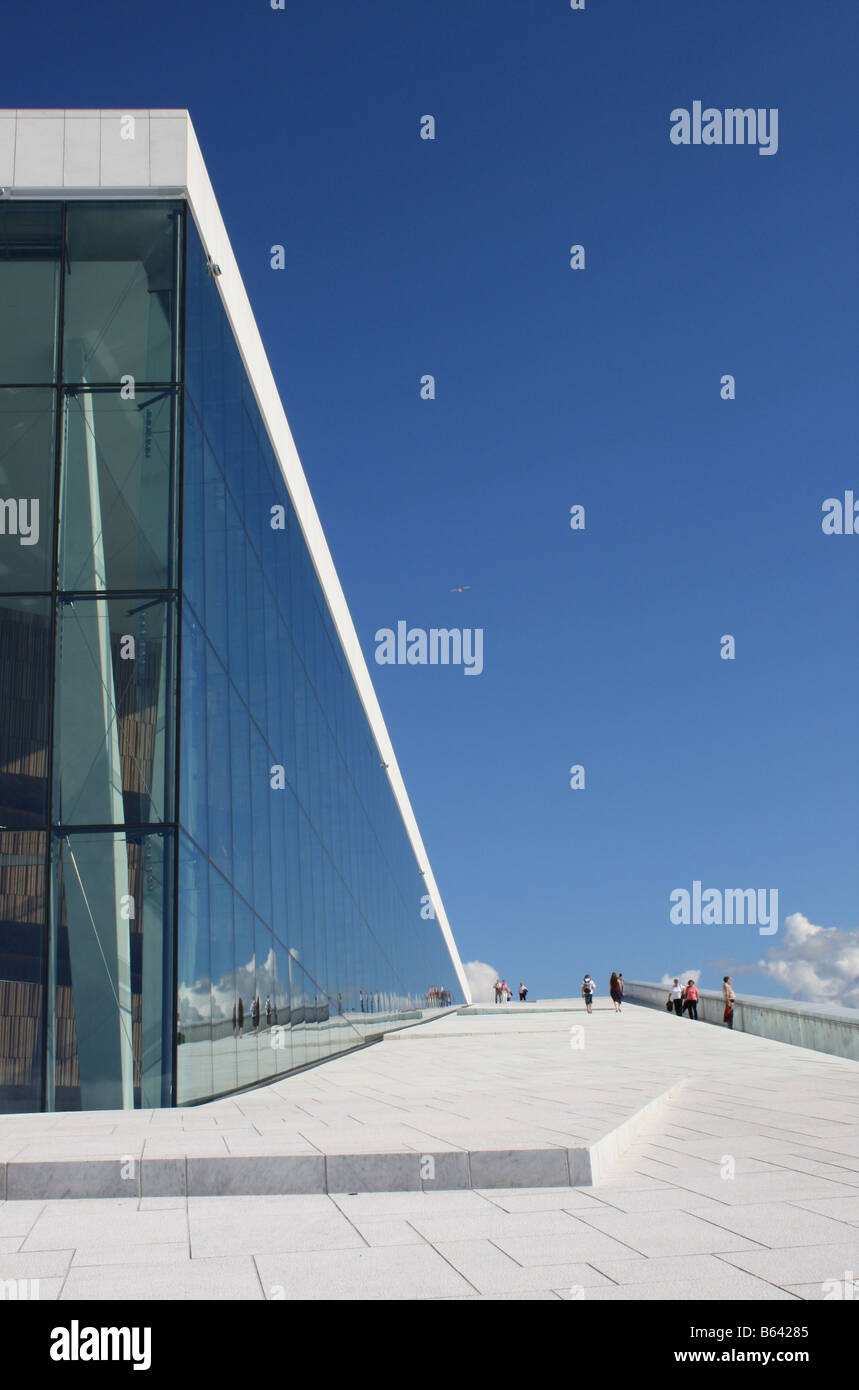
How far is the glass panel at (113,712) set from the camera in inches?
480

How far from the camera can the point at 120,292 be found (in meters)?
13.6

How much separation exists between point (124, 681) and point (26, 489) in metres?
2.62

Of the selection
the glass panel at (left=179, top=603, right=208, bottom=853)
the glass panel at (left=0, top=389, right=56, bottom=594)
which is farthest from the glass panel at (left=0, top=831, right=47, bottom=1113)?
the glass panel at (left=0, top=389, right=56, bottom=594)

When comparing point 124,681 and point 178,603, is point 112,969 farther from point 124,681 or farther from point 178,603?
point 178,603

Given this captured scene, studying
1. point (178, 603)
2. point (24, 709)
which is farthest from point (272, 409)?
point (24, 709)

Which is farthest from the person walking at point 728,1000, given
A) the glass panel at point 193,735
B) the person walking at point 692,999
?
the glass panel at point 193,735

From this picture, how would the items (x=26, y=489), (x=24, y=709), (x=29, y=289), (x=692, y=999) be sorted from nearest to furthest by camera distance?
(x=24, y=709) < (x=26, y=489) < (x=29, y=289) < (x=692, y=999)

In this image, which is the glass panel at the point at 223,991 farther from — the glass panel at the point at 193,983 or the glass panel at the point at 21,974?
the glass panel at the point at 21,974

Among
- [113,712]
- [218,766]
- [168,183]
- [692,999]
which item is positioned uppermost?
[168,183]

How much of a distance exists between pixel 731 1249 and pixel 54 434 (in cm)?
1117

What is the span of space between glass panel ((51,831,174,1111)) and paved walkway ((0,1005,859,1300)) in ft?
3.16

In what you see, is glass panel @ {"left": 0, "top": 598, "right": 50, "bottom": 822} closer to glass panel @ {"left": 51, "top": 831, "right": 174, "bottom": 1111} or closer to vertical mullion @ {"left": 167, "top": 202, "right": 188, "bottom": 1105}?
glass panel @ {"left": 51, "top": 831, "right": 174, "bottom": 1111}

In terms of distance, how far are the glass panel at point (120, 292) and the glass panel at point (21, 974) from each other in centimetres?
564
